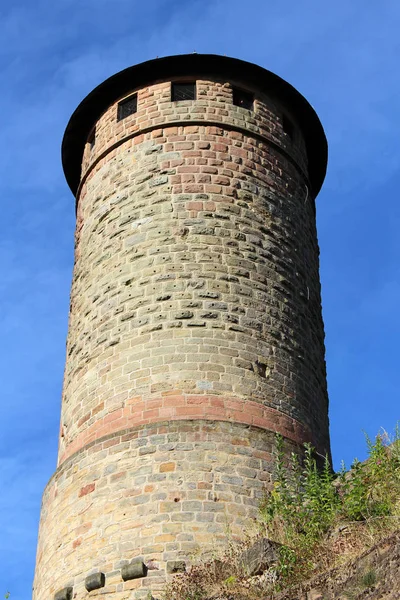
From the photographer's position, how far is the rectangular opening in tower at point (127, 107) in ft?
48.3

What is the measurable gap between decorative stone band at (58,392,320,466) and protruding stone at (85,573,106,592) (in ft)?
5.81

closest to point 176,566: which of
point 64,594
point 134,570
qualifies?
point 134,570

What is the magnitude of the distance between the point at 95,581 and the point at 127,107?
7.29m

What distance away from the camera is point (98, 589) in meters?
10.6

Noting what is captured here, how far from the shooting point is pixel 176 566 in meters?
10.3

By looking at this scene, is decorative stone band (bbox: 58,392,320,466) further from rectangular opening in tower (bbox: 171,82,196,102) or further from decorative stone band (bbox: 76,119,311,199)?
rectangular opening in tower (bbox: 171,82,196,102)

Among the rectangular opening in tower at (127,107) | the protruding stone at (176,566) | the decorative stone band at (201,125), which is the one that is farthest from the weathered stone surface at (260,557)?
the rectangular opening in tower at (127,107)

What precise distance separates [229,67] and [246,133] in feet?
4.02

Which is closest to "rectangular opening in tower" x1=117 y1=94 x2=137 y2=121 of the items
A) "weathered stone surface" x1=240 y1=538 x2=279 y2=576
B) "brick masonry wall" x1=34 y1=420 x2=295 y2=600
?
"brick masonry wall" x1=34 y1=420 x2=295 y2=600

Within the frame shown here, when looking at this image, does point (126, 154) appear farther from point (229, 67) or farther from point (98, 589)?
point (98, 589)

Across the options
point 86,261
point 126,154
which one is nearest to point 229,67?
point 126,154

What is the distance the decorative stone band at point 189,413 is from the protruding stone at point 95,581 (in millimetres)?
1772

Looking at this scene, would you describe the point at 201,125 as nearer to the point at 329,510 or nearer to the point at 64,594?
the point at 329,510

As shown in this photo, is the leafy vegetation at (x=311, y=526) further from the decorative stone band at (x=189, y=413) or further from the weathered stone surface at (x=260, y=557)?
the decorative stone band at (x=189, y=413)
